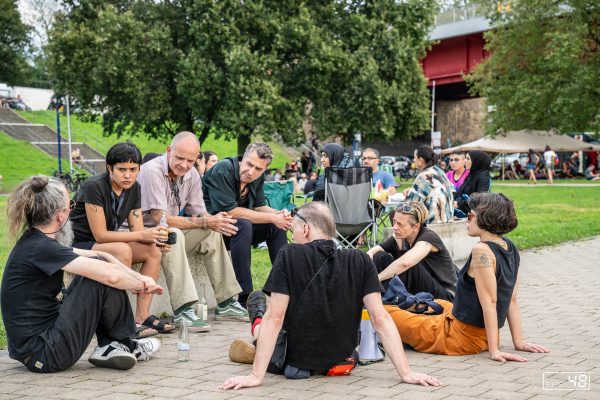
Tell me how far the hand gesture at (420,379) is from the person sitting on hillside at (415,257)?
157 centimetres

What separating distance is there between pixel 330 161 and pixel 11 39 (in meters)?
56.8

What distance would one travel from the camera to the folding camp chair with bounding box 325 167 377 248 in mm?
11375

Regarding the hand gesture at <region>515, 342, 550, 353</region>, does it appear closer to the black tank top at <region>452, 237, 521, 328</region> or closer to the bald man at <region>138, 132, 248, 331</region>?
the black tank top at <region>452, 237, 521, 328</region>

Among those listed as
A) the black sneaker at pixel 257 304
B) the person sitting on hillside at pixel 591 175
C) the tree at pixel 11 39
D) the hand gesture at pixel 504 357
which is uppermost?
the tree at pixel 11 39

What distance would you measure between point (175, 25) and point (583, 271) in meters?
24.8

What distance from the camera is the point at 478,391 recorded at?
16.7 feet

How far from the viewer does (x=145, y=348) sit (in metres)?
6.06

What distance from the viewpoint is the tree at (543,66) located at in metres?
40.2

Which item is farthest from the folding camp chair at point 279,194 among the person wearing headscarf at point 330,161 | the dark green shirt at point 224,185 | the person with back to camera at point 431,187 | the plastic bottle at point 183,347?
the plastic bottle at point 183,347

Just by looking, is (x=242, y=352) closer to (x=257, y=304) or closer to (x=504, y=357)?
(x=257, y=304)

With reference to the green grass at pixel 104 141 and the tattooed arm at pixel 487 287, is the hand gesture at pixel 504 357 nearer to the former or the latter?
the tattooed arm at pixel 487 287

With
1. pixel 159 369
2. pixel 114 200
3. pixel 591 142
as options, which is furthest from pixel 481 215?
pixel 591 142

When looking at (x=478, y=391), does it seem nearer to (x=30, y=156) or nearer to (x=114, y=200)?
(x=114, y=200)

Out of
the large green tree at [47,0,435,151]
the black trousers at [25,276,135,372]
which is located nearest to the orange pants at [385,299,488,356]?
the black trousers at [25,276,135,372]
